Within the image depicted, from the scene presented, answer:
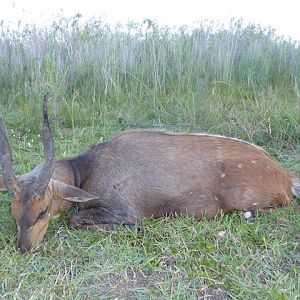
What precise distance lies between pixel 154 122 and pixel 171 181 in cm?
220

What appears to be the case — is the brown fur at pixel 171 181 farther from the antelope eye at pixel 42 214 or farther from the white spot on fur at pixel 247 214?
the antelope eye at pixel 42 214

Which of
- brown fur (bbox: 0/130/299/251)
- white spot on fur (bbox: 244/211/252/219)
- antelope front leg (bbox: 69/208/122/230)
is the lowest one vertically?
antelope front leg (bbox: 69/208/122/230)

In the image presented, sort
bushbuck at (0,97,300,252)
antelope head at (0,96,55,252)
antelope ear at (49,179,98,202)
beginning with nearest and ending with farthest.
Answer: antelope head at (0,96,55,252) → antelope ear at (49,179,98,202) → bushbuck at (0,97,300,252)

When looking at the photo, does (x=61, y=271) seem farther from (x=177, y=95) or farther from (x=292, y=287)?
(x=177, y=95)

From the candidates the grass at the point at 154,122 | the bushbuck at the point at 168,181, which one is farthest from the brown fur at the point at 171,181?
the grass at the point at 154,122

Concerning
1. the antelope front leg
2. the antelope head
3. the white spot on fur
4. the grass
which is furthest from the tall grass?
the antelope head

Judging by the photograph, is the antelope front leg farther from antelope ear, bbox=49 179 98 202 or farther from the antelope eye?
the antelope eye

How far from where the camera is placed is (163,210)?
4039 mm

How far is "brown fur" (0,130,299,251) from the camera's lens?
13.2 ft

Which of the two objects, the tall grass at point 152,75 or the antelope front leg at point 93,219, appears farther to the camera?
A: the tall grass at point 152,75

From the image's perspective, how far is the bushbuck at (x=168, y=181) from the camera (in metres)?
4.02

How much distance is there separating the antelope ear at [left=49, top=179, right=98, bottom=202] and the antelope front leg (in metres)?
0.21

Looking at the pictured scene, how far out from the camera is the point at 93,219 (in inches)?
156

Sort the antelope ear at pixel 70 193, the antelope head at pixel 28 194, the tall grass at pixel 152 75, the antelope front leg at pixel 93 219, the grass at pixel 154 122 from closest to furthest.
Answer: the grass at pixel 154 122 → the antelope head at pixel 28 194 → the antelope ear at pixel 70 193 → the antelope front leg at pixel 93 219 → the tall grass at pixel 152 75
